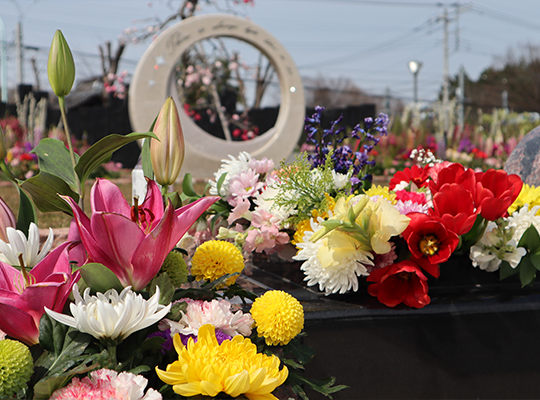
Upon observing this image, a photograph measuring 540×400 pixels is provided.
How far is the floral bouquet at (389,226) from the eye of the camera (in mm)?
1024

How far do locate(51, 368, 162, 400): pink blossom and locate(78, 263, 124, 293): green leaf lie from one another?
4.5 inches

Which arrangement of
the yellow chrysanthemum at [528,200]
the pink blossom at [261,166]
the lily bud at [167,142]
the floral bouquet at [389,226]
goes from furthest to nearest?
the pink blossom at [261,166]
the yellow chrysanthemum at [528,200]
the floral bouquet at [389,226]
the lily bud at [167,142]

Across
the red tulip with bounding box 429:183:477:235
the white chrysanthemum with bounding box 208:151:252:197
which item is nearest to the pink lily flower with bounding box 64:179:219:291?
the red tulip with bounding box 429:183:477:235

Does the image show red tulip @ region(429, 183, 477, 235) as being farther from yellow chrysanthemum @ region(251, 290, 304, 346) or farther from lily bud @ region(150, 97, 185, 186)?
lily bud @ region(150, 97, 185, 186)

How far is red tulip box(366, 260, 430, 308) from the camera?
3.68 feet

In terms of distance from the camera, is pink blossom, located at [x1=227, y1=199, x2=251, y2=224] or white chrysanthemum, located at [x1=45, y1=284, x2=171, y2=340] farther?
pink blossom, located at [x1=227, y1=199, x2=251, y2=224]

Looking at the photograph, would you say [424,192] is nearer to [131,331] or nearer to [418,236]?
[418,236]

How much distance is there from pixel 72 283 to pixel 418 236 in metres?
0.79

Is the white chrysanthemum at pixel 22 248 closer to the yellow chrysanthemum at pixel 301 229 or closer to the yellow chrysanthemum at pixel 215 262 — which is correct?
the yellow chrysanthemum at pixel 215 262

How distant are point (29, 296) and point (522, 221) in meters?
1.21

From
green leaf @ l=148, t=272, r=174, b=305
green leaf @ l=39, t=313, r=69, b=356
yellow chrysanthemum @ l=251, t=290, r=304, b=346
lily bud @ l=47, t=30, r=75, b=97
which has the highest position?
lily bud @ l=47, t=30, r=75, b=97

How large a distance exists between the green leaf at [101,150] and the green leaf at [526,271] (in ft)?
3.35

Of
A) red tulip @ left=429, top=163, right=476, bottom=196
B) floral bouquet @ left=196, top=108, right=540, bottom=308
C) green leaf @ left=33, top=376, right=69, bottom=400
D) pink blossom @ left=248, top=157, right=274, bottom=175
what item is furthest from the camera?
pink blossom @ left=248, top=157, right=274, bottom=175

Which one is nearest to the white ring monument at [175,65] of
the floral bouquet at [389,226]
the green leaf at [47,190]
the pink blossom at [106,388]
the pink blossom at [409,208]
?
the floral bouquet at [389,226]
